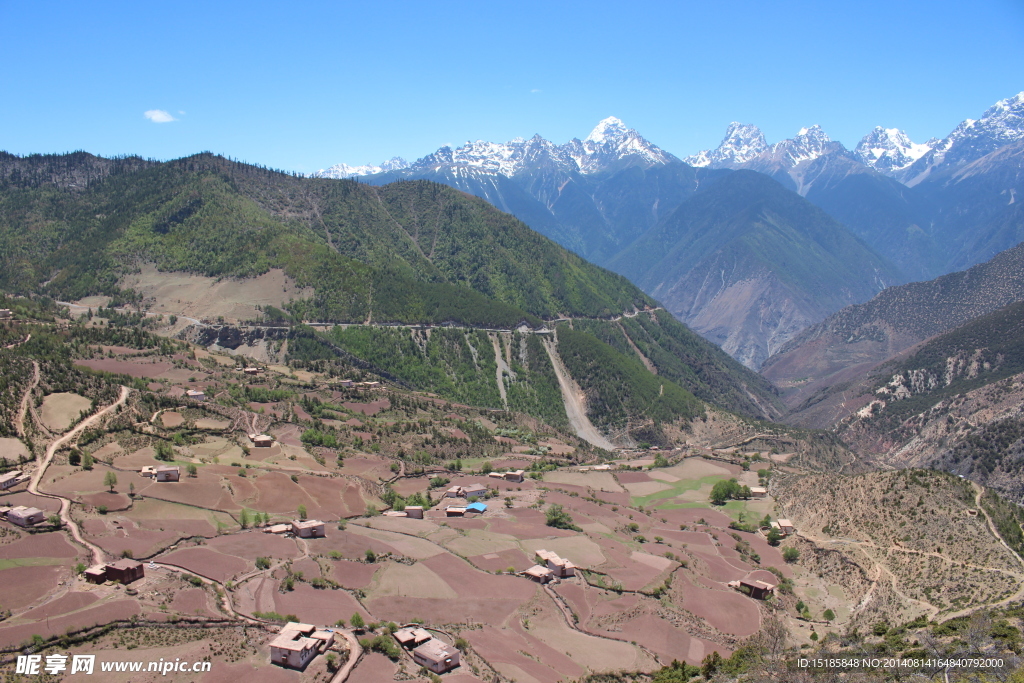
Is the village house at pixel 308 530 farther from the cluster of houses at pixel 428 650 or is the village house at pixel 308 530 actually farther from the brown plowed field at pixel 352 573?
the cluster of houses at pixel 428 650

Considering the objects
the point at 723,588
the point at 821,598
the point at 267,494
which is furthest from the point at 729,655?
the point at 267,494

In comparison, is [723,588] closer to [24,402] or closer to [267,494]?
[267,494]

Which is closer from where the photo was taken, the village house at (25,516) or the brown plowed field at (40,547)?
the brown plowed field at (40,547)

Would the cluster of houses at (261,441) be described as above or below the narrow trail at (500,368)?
below

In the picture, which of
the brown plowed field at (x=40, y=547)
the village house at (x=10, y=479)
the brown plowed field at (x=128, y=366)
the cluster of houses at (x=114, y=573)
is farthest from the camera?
the brown plowed field at (x=128, y=366)

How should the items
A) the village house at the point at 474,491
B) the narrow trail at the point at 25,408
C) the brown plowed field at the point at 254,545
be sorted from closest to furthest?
1. the brown plowed field at the point at 254,545
2. the narrow trail at the point at 25,408
3. the village house at the point at 474,491

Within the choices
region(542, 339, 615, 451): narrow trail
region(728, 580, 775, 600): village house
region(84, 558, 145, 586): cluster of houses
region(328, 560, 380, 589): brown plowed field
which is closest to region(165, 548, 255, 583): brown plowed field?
region(84, 558, 145, 586): cluster of houses

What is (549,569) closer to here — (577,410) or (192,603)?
(192,603)

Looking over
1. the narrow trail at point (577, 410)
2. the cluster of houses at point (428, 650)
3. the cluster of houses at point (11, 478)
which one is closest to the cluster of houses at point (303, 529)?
the cluster of houses at point (428, 650)
